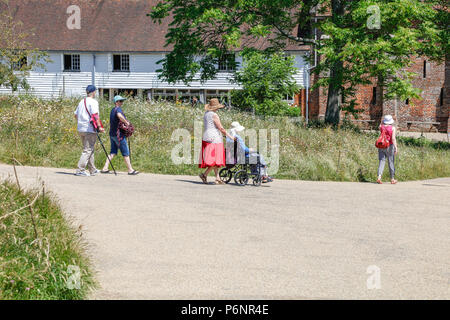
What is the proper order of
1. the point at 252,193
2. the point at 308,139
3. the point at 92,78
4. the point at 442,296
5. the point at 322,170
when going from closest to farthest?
the point at 442,296
the point at 252,193
the point at 322,170
the point at 308,139
the point at 92,78

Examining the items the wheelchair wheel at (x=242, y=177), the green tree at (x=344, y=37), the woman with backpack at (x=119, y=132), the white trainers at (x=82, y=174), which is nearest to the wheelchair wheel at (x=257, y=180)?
the wheelchair wheel at (x=242, y=177)

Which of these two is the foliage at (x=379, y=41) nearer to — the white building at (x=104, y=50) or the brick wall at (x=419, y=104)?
the brick wall at (x=419, y=104)

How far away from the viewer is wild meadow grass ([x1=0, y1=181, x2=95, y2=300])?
212 inches

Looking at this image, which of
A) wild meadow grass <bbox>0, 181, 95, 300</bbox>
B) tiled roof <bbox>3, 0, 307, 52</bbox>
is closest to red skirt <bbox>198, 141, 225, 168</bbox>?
wild meadow grass <bbox>0, 181, 95, 300</bbox>

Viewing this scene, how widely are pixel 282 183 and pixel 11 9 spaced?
40.6 meters

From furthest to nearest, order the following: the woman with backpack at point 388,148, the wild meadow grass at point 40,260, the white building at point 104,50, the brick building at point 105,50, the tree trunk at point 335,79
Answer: the white building at point 104,50 < the brick building at point 105,50 < the tree trunk at point 335,79 < the woman with backpack at point 388,148 < the wild meadow grass at point 40,260

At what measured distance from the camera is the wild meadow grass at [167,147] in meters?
15.7

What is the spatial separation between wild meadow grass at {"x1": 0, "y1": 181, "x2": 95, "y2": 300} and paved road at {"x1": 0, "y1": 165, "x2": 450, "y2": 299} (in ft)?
0.88

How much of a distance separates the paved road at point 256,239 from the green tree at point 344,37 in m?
10.5

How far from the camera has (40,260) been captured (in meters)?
5.79

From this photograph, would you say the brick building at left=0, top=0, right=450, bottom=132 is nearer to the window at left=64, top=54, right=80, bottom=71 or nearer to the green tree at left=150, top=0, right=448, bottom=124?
the window at left=64, top=54, right=80, bottom=71
